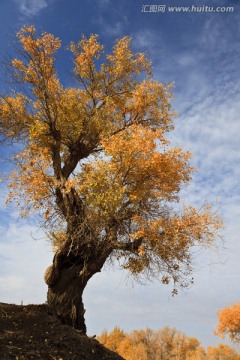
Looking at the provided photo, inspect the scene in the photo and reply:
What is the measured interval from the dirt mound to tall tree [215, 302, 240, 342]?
4146cm

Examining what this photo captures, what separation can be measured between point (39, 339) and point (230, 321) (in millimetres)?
Answer: 44750

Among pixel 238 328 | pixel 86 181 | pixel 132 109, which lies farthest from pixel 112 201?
pixel 238 328

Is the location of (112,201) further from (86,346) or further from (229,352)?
(229,352)

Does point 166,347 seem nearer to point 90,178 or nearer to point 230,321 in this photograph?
point 230,321

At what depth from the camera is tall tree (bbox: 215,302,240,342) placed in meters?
48.8

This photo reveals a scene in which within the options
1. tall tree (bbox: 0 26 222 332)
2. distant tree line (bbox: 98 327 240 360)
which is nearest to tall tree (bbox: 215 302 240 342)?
A: distant tree line (bbox: 98 327 240 360)

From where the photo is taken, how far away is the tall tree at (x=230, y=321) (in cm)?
4884

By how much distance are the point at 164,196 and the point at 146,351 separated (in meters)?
43.3

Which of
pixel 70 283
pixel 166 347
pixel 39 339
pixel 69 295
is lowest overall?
pixel 39 339

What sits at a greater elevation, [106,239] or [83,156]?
[83,156]

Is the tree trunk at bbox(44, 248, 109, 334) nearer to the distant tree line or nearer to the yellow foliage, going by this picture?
the yellow foliage

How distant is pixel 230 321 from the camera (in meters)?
49.6

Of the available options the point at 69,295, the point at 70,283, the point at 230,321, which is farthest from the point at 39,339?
the point at 230,321

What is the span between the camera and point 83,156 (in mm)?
16938
